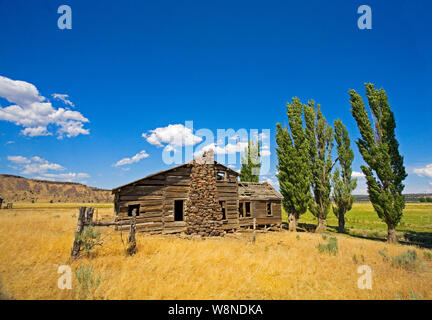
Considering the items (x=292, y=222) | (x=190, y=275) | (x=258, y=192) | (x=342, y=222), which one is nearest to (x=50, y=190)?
(x=258, y=192)

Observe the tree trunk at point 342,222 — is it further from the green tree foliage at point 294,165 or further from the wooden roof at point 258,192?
the wooden roof at point 258,192

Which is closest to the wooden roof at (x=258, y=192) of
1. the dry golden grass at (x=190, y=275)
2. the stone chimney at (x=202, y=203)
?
the stone chimney at (x=202, y=203)

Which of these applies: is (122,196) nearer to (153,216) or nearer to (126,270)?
(153,216)

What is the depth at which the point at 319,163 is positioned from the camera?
23641 millimetres

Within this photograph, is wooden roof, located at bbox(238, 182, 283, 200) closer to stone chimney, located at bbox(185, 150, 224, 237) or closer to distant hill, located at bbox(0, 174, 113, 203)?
stone chimney, located at bbox(185, 150, 224, 237)

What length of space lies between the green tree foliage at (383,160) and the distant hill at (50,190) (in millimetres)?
104834

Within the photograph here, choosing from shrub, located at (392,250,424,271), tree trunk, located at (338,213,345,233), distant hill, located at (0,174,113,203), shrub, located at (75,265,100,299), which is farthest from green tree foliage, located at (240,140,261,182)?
distant hill, located at (0,174,113,203)

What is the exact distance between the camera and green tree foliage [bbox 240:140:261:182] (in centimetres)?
3206

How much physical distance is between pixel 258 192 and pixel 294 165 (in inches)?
223

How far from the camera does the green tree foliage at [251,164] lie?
32.1m

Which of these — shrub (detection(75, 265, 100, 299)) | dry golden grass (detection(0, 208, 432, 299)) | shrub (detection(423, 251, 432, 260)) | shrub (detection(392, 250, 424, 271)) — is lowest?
shrub (detection(423, 251, 432, 260))

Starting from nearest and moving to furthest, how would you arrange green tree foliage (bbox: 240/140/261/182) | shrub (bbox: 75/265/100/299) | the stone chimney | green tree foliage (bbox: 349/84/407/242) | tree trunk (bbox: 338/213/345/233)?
shrub (bbox: 75/265/100/299) → the stone chimney → green tree foliage (bbox: 349/84/407/242) → tree trunk (bbox: 338/213/345/233) → green tree foliage (bbox: 240/140/261/182)

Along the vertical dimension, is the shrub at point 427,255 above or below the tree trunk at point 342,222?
above

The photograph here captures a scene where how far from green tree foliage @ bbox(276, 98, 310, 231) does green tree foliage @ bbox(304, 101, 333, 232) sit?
0.86 metres
